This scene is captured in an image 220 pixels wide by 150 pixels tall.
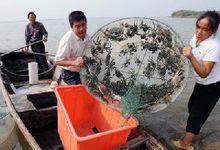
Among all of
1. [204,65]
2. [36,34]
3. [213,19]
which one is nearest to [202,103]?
[204,65]

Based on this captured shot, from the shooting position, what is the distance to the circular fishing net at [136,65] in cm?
355

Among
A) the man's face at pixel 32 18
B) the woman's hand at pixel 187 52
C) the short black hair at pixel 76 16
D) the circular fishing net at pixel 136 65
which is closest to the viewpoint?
the woman's hand at pixel 187 52

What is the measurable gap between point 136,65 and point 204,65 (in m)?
0.94

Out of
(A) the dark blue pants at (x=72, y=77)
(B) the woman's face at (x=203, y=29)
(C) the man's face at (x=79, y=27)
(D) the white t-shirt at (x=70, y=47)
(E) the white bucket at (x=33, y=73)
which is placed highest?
(B) the woman's face at (x=203, y=29)

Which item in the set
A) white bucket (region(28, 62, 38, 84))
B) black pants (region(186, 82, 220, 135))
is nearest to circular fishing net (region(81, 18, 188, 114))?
black pants (region(186, 82, 220, 135))

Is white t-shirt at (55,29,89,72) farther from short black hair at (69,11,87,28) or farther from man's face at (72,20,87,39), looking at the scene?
short black hair at (69,11,87,28)

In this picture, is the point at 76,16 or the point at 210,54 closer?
the point at 210,54

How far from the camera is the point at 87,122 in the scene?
14.3ft

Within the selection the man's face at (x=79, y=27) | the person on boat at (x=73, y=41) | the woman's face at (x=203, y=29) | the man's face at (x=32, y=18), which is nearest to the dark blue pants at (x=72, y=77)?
the person on boat at (x=73, y=41)

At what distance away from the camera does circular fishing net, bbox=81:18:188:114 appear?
355 cm

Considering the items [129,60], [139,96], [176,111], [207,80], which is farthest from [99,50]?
[176,111]

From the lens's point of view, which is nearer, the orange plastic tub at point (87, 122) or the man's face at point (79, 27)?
the orange plastic tub at point (87, 122)

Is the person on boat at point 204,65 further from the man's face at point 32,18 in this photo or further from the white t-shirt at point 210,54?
the man's face at point 32,18

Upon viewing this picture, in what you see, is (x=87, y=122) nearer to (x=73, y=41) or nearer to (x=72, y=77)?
(x=72, y=77)
